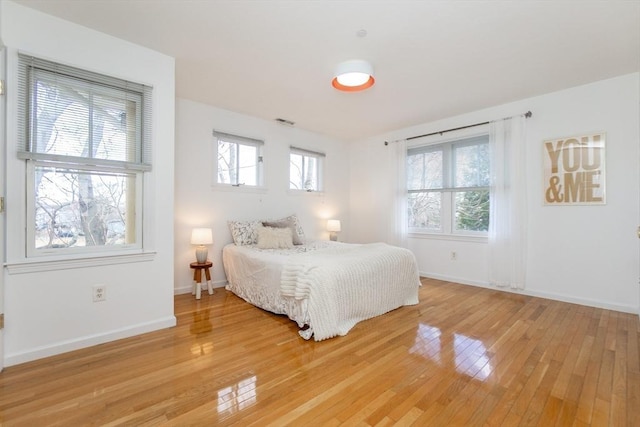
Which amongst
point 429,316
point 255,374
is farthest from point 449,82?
point 255,374

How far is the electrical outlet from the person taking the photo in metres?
2.25

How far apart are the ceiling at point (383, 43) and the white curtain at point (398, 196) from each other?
1296mm

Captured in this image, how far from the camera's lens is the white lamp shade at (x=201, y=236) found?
354 centimetres

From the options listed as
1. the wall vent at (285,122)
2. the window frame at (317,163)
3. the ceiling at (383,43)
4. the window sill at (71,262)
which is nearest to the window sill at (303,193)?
the window frame at (317,163)

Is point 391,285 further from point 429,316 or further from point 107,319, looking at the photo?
point 107,319

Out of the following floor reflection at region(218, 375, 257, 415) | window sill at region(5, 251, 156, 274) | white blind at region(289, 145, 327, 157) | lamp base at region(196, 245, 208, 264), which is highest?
white blind at region(289, 145, 327, 157)

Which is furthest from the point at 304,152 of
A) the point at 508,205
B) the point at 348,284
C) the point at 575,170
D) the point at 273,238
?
the point at 575,170

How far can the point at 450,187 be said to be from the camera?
437cm

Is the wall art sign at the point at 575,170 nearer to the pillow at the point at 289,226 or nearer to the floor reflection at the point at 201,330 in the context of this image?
the pillow at the point at 289,226

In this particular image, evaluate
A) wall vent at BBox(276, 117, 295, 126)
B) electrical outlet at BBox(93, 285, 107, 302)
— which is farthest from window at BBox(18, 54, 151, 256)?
wall vent at BBox(276, 117, 295, 126)

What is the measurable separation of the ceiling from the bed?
75.0 inches

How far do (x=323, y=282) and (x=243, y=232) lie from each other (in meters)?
1.89

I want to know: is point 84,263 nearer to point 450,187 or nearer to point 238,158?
point 238,158

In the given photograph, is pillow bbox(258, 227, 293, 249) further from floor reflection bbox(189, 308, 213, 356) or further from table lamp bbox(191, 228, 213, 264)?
floor reflection bbox(189, 308, 213, 356)
